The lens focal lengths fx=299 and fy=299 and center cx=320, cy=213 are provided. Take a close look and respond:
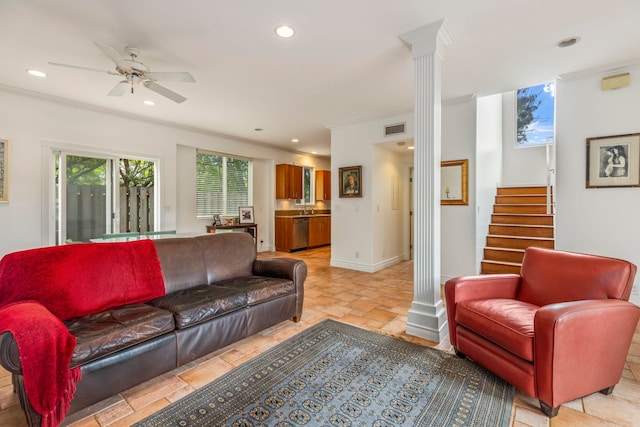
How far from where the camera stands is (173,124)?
17.6 feet

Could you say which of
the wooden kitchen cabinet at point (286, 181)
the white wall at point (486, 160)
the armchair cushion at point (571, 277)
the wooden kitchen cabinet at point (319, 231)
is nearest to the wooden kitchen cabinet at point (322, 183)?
the wooden kitchen cabinet at point (319, 231)

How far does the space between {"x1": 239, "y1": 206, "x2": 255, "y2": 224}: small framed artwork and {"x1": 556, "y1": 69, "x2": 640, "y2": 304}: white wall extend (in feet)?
18.3

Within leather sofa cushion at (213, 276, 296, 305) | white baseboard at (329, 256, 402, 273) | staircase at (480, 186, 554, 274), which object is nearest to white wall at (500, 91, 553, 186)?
staircase at (480, 186, 554, 274)

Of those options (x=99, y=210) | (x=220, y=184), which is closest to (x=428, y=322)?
(x=99, y=210)

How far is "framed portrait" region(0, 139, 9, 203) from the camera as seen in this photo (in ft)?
12.2

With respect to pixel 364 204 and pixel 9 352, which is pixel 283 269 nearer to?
pixel 9 352

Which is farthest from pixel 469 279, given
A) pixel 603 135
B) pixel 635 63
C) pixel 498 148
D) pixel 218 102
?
pixel 498 148

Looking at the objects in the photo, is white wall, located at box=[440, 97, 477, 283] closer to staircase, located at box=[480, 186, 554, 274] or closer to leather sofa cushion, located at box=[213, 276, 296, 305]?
staircase, located at box=[480, 186, 554, 274]

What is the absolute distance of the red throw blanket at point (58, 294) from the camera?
1.39 meters

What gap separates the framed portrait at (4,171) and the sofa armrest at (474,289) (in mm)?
5175

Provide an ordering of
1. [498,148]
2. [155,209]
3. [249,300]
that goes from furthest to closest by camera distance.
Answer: [498,148], [155,209], [249,300]

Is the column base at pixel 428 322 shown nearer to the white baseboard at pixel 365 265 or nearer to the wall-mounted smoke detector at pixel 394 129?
the white baseboard at pixel 365 265

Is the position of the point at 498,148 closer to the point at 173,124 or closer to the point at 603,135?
the point at 603,135

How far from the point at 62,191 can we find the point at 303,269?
390 centimetres
